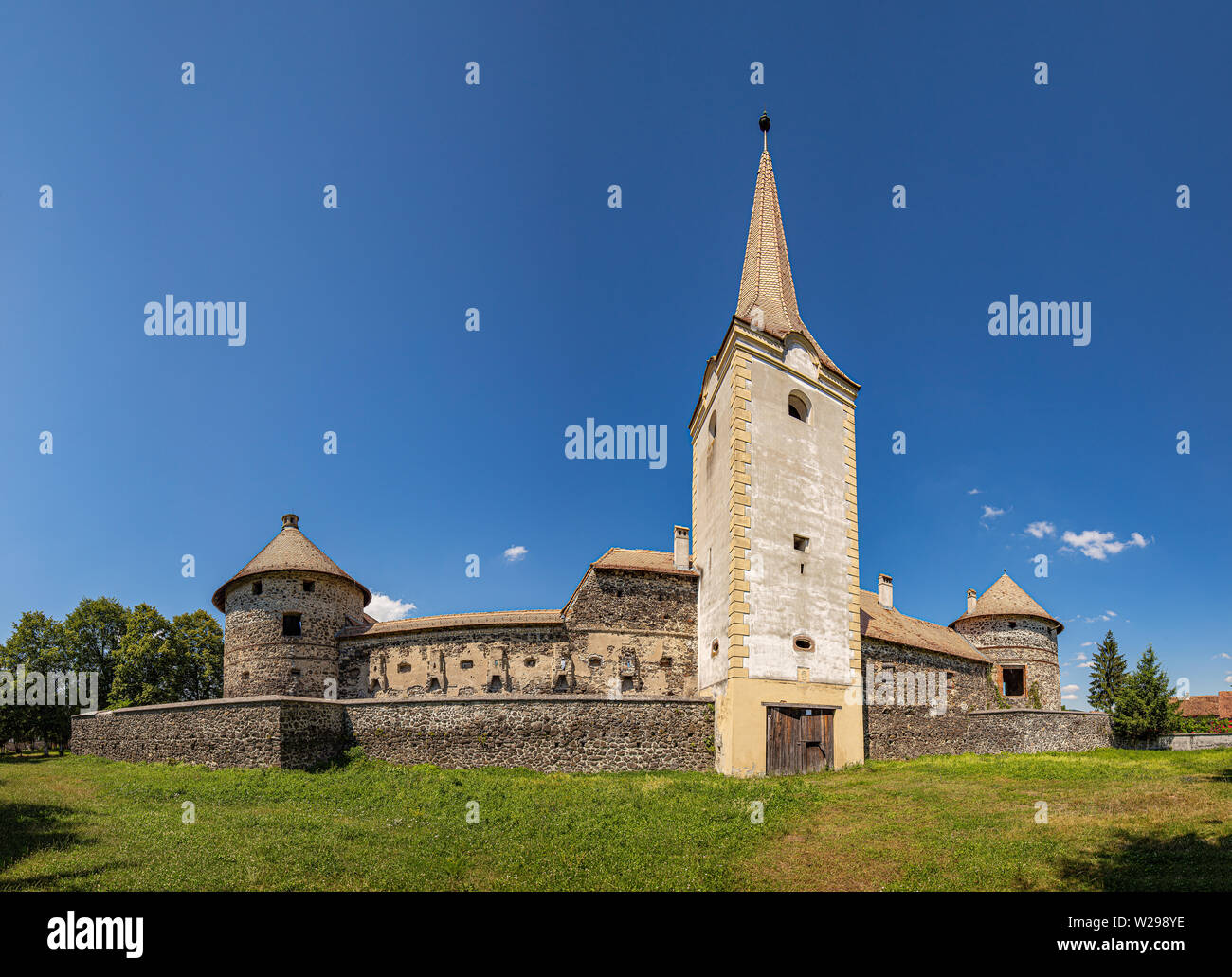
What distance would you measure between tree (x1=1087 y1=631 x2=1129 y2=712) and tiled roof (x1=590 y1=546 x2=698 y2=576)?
3312 cm

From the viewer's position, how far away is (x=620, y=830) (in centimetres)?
1234

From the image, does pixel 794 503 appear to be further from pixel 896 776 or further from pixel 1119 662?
pixel 1119 662

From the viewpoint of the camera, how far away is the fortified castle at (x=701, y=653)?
2055cm

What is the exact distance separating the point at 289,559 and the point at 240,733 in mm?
10990

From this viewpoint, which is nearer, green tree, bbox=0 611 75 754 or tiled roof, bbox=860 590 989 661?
tiled roof, bbox=860 590 989 661

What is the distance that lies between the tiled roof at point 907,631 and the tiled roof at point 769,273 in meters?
10.4

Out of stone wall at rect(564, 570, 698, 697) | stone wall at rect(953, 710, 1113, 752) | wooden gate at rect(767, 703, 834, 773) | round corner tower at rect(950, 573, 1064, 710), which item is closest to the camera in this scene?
wooden gate at rect(767, 703, 834, 773)

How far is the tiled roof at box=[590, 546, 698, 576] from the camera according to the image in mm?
26328

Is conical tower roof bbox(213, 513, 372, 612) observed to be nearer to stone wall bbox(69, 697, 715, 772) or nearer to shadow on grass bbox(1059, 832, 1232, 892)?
stone wall bbox(69, 697, 715, 772)

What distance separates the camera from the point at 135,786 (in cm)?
1802

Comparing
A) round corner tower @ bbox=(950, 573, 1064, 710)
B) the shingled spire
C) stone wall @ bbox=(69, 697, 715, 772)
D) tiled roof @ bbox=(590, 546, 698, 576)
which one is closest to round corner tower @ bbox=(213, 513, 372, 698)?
stone wall @ bbox=(69, 697, 715, 772)

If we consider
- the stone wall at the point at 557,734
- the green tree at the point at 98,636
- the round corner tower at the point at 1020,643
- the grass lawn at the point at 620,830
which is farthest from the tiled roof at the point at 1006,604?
the green tree at the point at 98,636

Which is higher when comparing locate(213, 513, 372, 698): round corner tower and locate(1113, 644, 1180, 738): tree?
locate(213, 513, 372, 698): round corner tower
